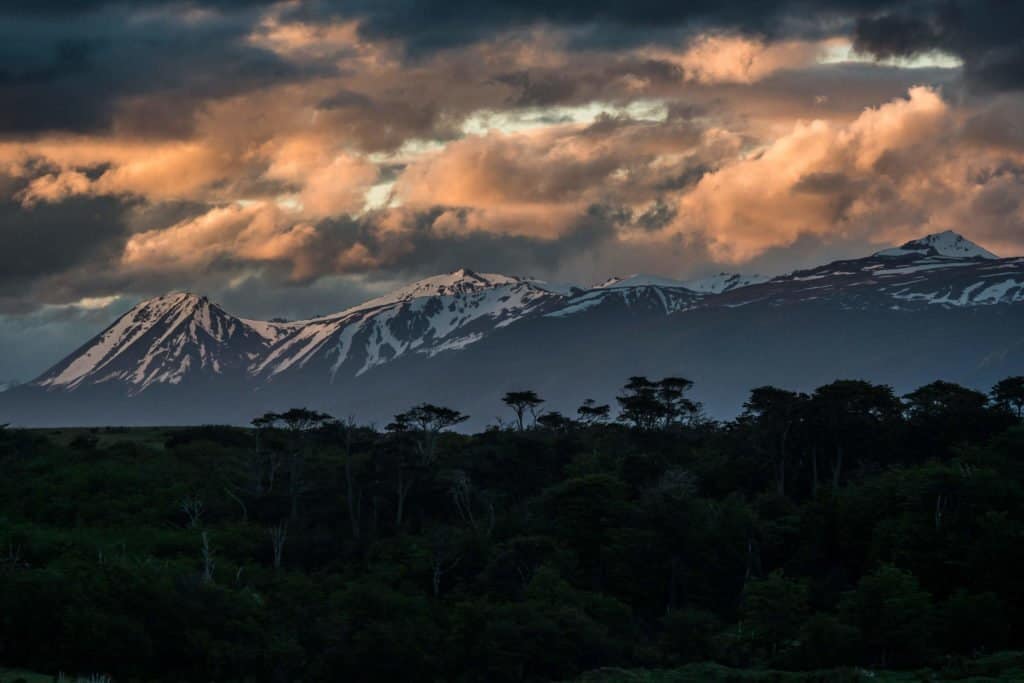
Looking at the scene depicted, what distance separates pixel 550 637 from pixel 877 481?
3639cm

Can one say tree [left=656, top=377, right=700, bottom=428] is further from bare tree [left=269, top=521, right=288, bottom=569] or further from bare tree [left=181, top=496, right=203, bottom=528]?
bare tree [left=181, top=496, right=203, bottom=528]

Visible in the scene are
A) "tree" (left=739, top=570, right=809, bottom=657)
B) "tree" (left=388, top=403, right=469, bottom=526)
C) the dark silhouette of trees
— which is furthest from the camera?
the dark silhouette of trees

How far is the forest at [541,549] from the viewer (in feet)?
298

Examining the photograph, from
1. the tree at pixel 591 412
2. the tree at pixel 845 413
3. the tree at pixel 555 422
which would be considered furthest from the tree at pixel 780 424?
the tree at pixel 555 422

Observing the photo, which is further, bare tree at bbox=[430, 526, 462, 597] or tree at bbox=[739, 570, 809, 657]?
bare tree at bbox=[430, 526, 462, 597]

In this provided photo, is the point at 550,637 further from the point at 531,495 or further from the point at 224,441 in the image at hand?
the point at 224,441

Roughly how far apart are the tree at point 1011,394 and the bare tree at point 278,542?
2917 inches

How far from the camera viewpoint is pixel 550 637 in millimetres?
93250

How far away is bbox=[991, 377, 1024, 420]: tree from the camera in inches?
5354

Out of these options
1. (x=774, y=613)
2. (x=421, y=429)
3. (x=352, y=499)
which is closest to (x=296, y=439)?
(x=421, y=429)

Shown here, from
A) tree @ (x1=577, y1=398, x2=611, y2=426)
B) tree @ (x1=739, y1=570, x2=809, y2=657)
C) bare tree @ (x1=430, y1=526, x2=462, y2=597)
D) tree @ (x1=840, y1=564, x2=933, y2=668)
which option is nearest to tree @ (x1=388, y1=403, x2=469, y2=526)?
bare tree @ (x1=430, y1=526, x2=462, y2=597)

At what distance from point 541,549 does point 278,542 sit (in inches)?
982

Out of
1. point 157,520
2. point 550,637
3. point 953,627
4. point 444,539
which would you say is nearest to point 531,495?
point 444,539

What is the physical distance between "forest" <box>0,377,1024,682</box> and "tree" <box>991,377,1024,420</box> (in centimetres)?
57
